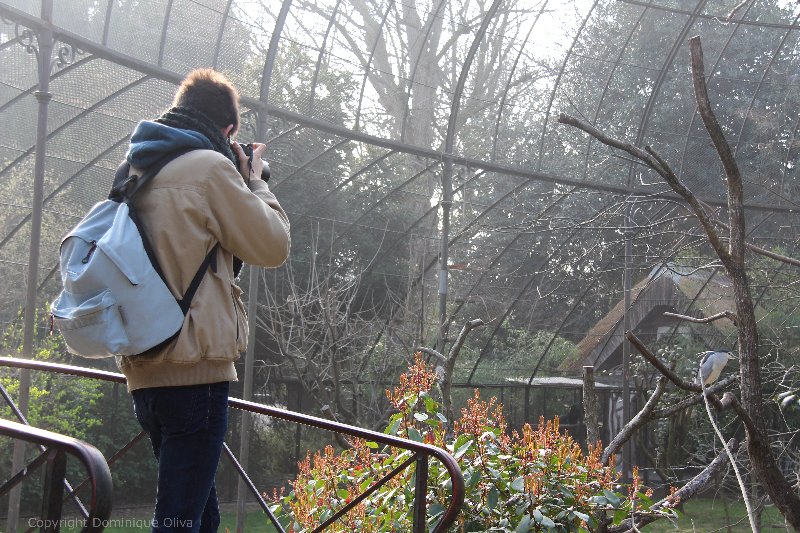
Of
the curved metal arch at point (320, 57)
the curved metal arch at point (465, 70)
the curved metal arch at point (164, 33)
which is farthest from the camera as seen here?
the curved metal arch at point (465, 70)

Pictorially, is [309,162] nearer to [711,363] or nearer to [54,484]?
[711,363]

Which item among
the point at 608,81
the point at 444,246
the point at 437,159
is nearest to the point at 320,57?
the point at 437,159

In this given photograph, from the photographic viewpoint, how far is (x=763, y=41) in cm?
1389

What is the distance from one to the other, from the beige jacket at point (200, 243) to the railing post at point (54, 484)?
650 millimetres

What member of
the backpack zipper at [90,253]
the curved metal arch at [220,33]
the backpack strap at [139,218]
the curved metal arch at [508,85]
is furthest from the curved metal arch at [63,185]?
the backpack zipper at [90,253]

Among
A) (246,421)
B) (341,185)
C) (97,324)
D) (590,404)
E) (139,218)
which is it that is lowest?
(246,421)

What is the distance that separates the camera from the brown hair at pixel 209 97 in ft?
7.96

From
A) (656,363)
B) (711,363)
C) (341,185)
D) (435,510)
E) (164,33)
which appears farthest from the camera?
(341,185)

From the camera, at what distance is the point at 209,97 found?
2430mm

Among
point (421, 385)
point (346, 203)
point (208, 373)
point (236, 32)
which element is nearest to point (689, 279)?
point (346, 203)

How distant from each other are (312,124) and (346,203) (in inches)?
62.9

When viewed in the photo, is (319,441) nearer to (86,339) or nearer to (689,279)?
(689,279)

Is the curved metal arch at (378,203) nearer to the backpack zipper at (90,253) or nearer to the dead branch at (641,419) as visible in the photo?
the dead branch at (641,419)

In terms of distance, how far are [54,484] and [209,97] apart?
4.04 feet
